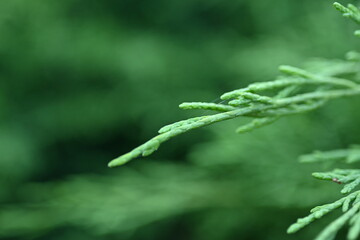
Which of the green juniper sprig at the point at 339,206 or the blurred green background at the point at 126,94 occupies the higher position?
the blurred green background at the point at 126,94

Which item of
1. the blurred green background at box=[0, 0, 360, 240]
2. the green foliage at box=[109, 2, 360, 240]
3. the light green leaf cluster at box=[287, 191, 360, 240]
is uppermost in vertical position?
the blurred green background at box=[0, 0, 360, 240]

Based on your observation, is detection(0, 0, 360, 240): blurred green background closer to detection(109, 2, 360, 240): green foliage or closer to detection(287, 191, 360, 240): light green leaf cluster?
detection(109, 2, 360, 240): green foliage

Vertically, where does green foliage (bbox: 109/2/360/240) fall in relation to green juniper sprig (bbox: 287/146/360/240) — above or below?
above

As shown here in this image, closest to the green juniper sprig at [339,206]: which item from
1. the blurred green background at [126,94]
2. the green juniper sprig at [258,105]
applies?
the green juniper sprig at [258,105]

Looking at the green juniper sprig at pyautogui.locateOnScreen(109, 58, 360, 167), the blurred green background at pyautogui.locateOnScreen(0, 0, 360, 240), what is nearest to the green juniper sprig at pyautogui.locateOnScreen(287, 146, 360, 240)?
the green juniper sprig at pyautogui.locateOnScreen(109, 58, 360, 167)

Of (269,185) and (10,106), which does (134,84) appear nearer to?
(10,106)

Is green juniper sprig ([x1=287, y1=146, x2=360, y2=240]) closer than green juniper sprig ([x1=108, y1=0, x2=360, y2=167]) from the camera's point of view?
Yes

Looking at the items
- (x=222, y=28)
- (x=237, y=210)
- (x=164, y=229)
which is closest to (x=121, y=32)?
(x=222, y=28)

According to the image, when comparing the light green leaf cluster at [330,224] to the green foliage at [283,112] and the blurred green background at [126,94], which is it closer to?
the green foliage at [283,112]
